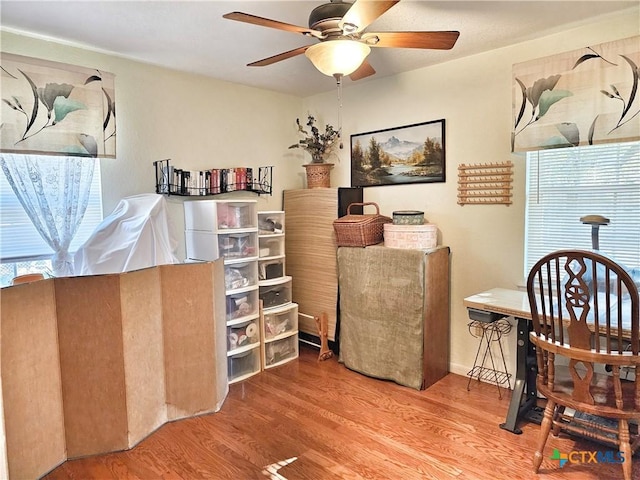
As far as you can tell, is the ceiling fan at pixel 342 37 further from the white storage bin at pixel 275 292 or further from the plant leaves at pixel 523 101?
the white storage bin at pixel 275 292

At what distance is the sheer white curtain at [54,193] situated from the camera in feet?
8.28

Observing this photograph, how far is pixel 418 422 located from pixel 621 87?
2.36 metres

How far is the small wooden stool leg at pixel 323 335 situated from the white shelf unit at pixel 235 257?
1.93ft

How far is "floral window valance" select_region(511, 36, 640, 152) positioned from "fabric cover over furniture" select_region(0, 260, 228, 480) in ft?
7.69

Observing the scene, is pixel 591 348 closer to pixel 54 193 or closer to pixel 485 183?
pixel 485 183

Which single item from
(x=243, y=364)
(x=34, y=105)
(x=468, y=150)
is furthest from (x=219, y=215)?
(x=468, y=150)

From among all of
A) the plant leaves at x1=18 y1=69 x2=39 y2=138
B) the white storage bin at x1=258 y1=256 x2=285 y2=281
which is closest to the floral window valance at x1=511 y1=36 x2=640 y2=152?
the white storage bin at x1=258 y1=256 x2=285 y2=281

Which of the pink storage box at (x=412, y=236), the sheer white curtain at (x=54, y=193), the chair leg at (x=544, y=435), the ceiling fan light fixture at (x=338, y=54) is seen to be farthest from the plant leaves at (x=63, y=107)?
the chair leg at (x=544, y=435)

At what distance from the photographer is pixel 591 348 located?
6.27ft

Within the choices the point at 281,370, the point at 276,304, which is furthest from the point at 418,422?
the point at 276,304

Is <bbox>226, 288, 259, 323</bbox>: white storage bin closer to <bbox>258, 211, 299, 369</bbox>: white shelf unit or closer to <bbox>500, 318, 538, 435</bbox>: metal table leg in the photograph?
<bbox>258, 211, 299, 369</bbox>: white shelf unit

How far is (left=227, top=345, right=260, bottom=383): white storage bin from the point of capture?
3.17m

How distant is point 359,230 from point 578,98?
1682mm

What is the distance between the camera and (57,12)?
7.35 feet
